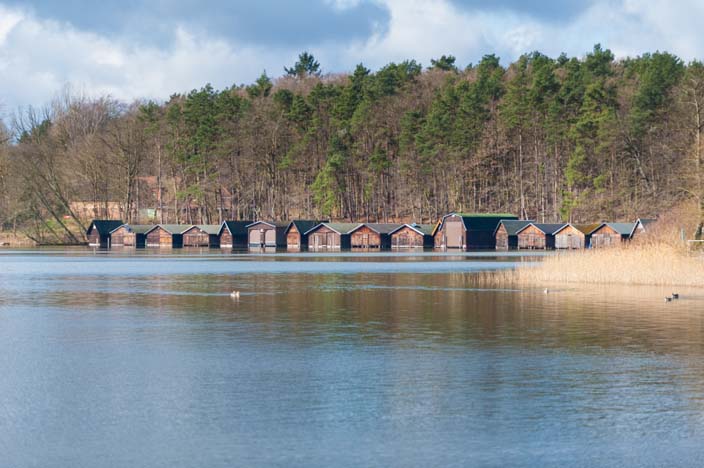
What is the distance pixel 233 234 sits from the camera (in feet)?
489

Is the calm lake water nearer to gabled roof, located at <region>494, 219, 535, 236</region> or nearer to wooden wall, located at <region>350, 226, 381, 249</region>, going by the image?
gabled roof, located at <region>494, 219, 535, 236</region>

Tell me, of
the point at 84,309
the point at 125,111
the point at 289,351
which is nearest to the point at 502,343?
the point at 289,351

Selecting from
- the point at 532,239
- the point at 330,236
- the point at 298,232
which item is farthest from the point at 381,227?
the point at 532,239


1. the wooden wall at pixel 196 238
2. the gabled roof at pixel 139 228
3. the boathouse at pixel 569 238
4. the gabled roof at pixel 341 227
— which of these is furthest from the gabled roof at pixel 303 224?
the boathouse at pixel 569 238

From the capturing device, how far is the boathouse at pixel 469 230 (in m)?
132

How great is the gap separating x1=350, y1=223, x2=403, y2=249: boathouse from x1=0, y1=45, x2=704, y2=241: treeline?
11826 mm

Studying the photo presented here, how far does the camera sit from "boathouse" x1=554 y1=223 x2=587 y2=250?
402 ft

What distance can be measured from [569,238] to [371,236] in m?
30.8

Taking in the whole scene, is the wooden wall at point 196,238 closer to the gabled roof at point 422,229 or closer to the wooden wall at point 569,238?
the gabled roof at point 422,229

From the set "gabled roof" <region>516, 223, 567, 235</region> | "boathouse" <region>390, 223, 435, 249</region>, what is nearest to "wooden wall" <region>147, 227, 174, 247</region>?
"boathouse" <region>390, 223, 435, 249</region>

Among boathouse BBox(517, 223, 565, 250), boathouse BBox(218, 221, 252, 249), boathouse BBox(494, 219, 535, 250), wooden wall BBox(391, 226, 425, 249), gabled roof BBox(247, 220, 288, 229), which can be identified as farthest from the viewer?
boathouse BBox(218, 221, 252, 249)

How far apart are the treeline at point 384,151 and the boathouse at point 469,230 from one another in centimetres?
1101

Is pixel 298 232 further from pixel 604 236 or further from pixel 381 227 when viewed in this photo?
pixel 604 236

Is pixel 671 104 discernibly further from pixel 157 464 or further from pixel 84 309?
pixel 157 464
